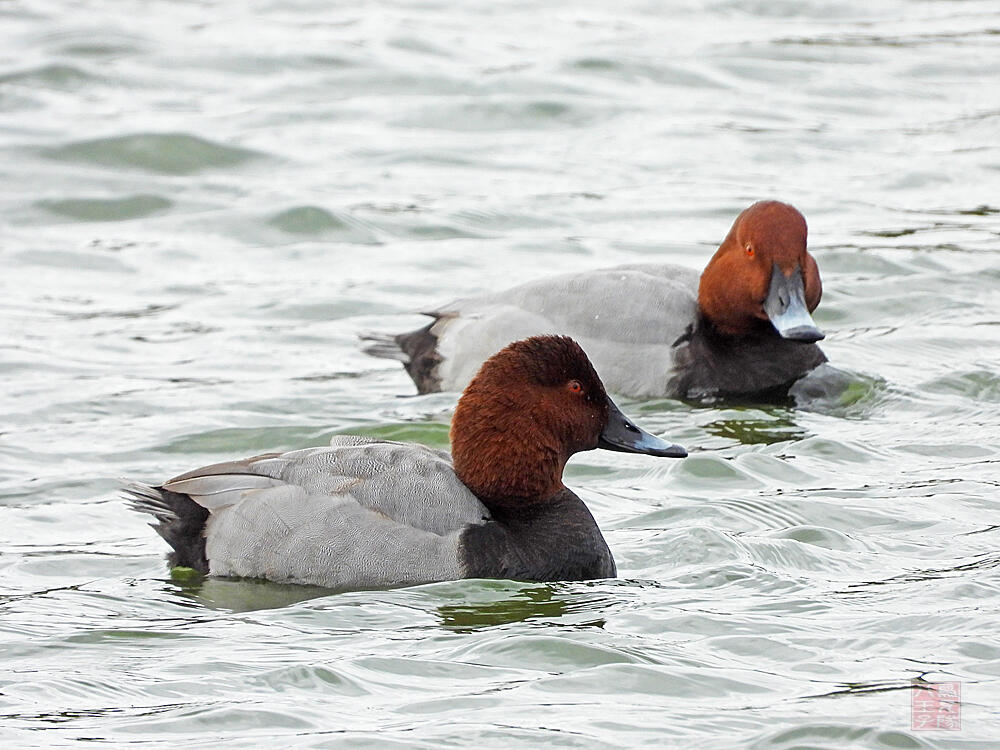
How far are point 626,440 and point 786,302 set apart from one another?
2.42 metres

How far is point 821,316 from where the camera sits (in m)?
10.7

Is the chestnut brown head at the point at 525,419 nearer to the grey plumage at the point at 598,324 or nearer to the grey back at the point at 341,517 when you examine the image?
the grey back at the point at 341,517

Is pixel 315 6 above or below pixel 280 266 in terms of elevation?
above

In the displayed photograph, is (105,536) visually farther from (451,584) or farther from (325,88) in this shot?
(325,88)

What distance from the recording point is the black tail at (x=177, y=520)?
6.54 meters

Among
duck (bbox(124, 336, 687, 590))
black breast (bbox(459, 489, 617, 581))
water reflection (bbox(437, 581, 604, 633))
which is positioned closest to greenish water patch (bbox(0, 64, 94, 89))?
duck (bbox(124, 336, 687, 590))

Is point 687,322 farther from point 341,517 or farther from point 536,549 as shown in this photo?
point 341,517

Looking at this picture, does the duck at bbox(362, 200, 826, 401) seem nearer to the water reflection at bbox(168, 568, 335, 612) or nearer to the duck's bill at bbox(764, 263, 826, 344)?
the duck's bill at bbox(764, 263, 826, 344)

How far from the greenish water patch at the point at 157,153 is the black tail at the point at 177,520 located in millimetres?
7663

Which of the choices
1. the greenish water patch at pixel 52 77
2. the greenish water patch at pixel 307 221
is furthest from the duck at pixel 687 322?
the greenish water patch at pixel 52 77

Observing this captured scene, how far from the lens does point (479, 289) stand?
37.0ft

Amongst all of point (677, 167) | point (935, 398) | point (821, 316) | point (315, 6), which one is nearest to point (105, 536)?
point (935, 398)

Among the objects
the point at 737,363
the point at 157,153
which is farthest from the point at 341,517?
the point at 157,153

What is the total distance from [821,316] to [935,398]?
A: 68.6 inches
